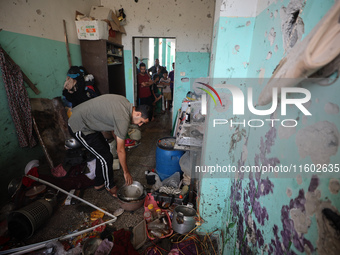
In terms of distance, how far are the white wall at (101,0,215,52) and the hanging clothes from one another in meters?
2.88

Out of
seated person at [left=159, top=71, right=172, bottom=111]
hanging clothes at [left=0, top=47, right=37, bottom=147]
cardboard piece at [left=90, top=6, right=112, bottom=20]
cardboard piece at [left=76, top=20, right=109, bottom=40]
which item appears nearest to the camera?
hanging clothes at [left=0, top=47, right=37, bottom=147]

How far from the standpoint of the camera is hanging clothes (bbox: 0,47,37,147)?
2213mm

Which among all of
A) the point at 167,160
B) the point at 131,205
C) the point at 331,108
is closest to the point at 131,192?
→ the point at 131,205

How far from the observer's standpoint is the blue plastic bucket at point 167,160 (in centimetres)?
245

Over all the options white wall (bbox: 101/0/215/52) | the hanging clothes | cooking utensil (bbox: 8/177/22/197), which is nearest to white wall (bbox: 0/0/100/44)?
the hanging clothes

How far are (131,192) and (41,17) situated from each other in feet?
9.83

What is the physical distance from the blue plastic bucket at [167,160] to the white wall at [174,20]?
2991mm

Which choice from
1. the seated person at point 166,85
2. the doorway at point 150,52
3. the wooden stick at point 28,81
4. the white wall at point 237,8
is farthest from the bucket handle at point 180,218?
the seated person at point 166,85

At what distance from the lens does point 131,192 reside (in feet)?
7.26

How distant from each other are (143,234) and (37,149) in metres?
2.17

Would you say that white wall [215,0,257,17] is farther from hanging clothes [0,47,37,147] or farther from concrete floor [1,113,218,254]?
hanging clothes [0,47,37,147]

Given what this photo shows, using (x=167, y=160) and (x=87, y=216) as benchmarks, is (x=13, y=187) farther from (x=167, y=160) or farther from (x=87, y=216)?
(x=167, y=160)

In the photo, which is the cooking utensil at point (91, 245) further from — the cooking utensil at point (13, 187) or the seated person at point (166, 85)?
the seated person at point (166, 85)

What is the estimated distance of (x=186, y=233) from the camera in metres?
1.78
